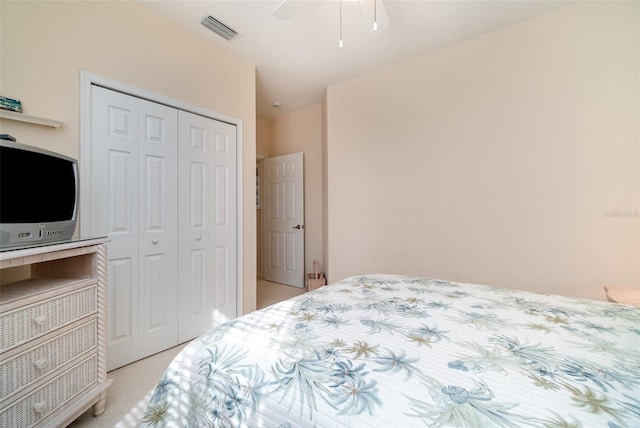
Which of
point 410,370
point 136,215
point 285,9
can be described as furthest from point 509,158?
point 136,215

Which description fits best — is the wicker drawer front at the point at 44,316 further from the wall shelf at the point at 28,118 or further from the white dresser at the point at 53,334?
the wall shelf at the point at 28,118

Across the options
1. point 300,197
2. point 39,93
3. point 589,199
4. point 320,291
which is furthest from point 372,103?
point 39,93

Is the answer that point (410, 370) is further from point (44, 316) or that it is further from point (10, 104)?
point (10, 104)

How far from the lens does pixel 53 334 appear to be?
3.83ft

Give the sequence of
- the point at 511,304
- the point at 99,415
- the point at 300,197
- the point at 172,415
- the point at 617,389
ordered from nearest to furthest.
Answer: the point at 617,389, the point at 172,415, the point at 511,304, the point at 99,415, the point at 300,197

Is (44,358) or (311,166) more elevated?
(311,166)

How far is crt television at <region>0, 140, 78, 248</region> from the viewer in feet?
3.57

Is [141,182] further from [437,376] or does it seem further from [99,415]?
[437,376]

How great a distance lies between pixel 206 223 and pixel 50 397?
1460mm

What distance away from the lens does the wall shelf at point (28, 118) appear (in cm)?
136

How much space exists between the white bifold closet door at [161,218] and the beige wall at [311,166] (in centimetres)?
147

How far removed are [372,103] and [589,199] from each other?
2.15m

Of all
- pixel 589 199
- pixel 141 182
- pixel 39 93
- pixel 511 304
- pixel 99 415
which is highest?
pixel 39 93

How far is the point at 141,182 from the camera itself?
197 centimetres
